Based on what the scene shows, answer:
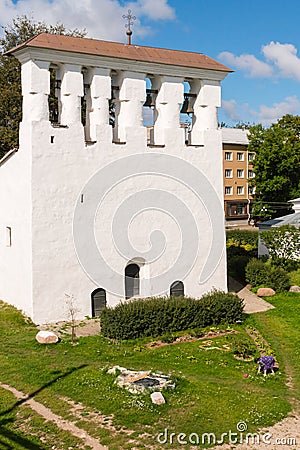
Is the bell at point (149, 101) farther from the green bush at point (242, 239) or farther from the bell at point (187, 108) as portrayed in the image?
the green bush at point (242, 239)

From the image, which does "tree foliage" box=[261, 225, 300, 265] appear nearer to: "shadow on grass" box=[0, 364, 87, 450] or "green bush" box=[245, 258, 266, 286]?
"green bush" box=[245, 258, 266, 286]

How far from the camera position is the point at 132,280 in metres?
20.1

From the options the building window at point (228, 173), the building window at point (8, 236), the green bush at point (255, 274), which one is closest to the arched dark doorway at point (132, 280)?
the building window at point (8, 236)

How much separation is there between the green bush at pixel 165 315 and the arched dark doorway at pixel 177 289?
2376 millimetres

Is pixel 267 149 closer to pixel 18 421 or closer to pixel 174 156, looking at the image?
pixel 174 156

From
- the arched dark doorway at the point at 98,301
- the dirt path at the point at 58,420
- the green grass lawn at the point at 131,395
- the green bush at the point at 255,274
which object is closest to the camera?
the dirt path at the point at 58,420

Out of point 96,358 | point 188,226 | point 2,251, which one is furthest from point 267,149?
point 96,358

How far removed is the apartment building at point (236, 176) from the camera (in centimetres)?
5269

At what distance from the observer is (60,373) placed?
518 inches

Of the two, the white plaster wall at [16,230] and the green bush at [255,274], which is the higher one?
the white plaster wall at [16,230]

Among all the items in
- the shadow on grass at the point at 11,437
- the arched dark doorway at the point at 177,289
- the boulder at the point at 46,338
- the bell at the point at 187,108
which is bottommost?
the shadow on grass at the point at 11,437

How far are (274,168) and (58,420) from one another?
3734 centimetres

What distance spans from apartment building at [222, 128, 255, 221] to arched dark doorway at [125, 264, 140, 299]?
33128 millimetres

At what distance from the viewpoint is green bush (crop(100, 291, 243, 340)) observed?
1633 centimetres
